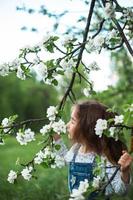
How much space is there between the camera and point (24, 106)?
31734mm

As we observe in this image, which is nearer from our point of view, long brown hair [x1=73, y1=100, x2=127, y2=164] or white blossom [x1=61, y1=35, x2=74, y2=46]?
white blossom [x1=61, y1=35, x2=74, y2=46]

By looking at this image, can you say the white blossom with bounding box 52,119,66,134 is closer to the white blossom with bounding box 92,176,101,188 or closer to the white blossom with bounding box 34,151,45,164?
the white blossom with bounding box 34,151,45,164

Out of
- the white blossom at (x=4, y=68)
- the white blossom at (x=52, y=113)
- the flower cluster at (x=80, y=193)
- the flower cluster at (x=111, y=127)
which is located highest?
the white blossom at (x=4, y=68)

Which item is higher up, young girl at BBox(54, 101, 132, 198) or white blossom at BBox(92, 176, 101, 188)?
young girl at BBox(54, 101, 132, 198)

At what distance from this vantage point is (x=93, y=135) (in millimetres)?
4004

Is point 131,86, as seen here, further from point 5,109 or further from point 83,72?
point 5,109

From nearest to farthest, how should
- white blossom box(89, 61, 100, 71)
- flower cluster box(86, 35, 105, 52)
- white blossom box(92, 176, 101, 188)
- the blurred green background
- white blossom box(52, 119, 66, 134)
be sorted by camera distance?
white blossom box(92, 176, 101, 188)
white blossom box(52, 119, 66, 134)
flower cluster box(86, 35, 105, 52)
white blossom box(89, 61, 100, 71)
the blurred green background

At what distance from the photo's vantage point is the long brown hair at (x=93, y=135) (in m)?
3.96

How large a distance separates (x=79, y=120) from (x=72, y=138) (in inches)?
4.9

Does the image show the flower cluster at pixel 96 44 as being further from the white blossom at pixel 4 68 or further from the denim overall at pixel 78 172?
the denim overall at pixel 78 172

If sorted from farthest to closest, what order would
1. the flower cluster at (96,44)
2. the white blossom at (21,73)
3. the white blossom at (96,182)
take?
the white blossom at (21,73) < the flower cluster at (96,44) < the white blossom at (96,182)

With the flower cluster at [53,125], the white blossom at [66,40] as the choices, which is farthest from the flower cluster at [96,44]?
the flower cluster at [53,125]

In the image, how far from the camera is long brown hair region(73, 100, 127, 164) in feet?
13.0

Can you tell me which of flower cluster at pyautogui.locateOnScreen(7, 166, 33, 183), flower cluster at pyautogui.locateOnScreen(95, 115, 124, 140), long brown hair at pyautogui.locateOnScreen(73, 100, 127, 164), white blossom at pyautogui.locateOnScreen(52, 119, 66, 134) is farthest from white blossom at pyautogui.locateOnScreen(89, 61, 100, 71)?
flower cluster at pyautogui.locateOnScreen(95, 115, 124, 140)
